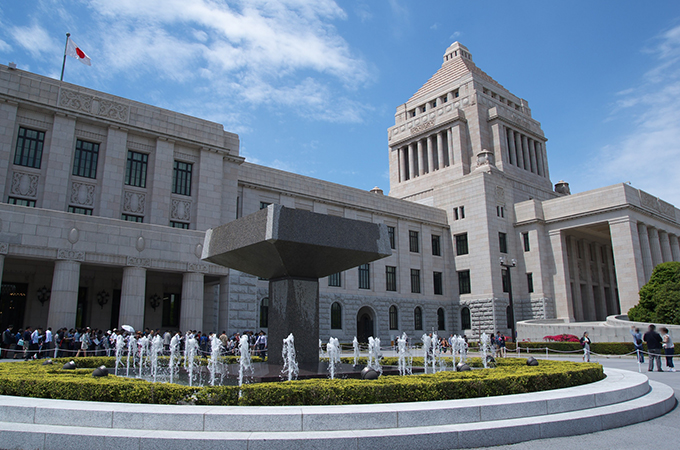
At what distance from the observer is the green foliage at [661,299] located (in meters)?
30.2

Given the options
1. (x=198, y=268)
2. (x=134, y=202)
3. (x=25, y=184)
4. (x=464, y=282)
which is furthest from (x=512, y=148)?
(x=25, y=184)

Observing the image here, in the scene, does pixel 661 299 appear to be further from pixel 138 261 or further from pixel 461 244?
pixel 138 261

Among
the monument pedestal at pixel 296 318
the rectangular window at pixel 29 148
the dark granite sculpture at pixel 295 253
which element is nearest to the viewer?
the dark granite sculpture at pixel 295 253

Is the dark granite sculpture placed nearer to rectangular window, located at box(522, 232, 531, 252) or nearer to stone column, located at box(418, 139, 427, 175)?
rectangular window, located at box(522, 232, 531, 252)

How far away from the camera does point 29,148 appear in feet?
76.3

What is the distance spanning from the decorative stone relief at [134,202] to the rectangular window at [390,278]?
66.8ft

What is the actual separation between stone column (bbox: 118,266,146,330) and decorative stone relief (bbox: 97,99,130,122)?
27.4 ft

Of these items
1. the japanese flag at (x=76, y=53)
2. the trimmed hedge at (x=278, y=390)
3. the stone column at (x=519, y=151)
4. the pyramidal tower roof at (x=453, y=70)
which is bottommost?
the trimmed hedge at (x=278, y=390)

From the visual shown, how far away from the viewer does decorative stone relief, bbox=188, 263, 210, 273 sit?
974 inches

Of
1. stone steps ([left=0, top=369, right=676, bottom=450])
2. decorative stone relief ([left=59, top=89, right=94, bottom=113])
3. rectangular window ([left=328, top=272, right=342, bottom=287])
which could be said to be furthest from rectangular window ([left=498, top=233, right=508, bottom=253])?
stone steps ([left=0, top=369, right=676, bottom=450])

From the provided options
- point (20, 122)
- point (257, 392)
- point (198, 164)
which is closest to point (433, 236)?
point (198, 164)

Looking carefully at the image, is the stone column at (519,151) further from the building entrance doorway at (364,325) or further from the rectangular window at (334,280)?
the rectangular window at (334,280)

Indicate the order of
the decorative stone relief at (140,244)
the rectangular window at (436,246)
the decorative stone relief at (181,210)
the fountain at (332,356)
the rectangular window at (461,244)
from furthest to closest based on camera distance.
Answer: the rectangular window at (436,246) → the rectangular window at (461,244) → the decorative stone relief at (181,210) → the decorative stone relief at (140,244) → the fountain at (332,356)

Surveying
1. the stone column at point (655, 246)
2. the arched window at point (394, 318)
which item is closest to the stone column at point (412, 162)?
the arched window at point (394, 318)
